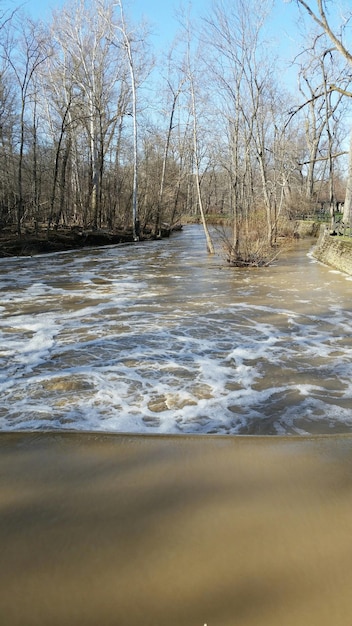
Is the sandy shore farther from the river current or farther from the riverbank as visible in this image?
the riverbank

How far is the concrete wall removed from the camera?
548 inches

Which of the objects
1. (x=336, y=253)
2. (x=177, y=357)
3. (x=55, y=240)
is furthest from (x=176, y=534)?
(x=55, y=240)

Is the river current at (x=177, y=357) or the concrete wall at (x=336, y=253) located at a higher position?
the concrete wall at (x=336, y=253)

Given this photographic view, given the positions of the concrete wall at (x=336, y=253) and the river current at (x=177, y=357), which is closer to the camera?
the river current at (x=177, y=357)

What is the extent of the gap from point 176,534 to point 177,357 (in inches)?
151

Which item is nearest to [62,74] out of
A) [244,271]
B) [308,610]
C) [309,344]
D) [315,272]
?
[244,271]

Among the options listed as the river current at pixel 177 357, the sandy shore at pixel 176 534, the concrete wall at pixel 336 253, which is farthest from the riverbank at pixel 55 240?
the sandy shore at pixel 176 534

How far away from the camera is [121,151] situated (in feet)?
112

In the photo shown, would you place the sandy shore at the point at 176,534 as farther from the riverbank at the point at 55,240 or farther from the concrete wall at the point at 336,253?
the riverbank at the point at 55,240

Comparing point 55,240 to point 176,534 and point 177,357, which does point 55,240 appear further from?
point 176,534

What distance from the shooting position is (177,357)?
5781 mm

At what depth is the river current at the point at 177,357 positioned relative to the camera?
3.97 metres

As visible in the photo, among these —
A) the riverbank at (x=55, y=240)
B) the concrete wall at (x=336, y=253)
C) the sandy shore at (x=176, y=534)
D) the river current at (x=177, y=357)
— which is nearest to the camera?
the sandy shore at (x=176, y=534)

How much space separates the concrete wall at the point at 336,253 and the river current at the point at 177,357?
2335mm
